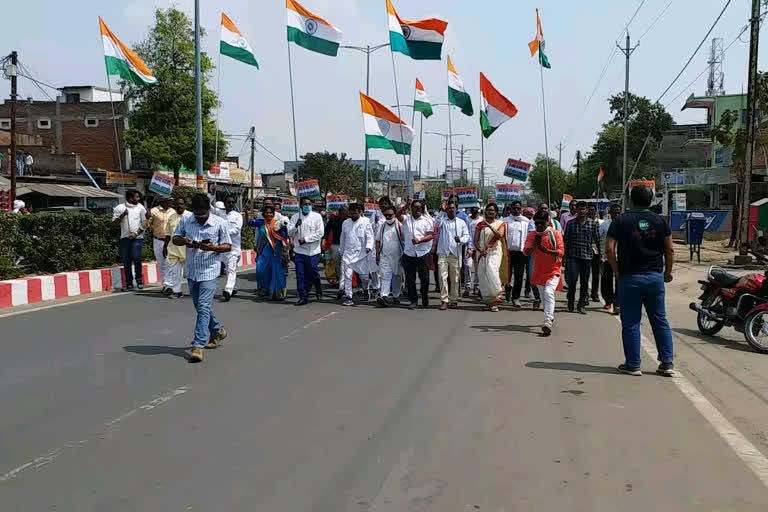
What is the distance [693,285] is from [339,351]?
1120 centimetres

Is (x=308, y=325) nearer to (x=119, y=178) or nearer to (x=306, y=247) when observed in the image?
(x=306, y=247)

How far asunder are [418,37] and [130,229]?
9192 mm

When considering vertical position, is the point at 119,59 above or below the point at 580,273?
above

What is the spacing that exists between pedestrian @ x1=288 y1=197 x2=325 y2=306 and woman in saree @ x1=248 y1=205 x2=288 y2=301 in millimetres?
281

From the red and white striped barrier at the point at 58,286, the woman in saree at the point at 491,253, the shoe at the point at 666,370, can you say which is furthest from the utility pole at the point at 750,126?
the red and white striped barrier at the point at 58,286

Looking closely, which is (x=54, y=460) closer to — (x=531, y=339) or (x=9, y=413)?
(x=9, y=413)

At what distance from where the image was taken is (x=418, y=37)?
18094 millimetres

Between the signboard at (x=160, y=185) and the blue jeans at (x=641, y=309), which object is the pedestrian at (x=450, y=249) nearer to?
the blue jeans at (x=641, y=309)

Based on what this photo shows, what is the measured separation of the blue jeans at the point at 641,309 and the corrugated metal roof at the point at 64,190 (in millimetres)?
32081

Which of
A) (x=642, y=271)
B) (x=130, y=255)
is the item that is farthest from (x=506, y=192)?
(x=642, y=271)

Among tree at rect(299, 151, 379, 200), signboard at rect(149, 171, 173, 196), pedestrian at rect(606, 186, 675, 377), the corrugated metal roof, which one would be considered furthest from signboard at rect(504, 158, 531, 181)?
tree at rect(299, 151, 379, 200)

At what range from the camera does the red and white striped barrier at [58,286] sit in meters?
10.9

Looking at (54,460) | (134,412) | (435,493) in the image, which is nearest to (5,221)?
(134,412)

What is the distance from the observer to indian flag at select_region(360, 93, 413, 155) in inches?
715
